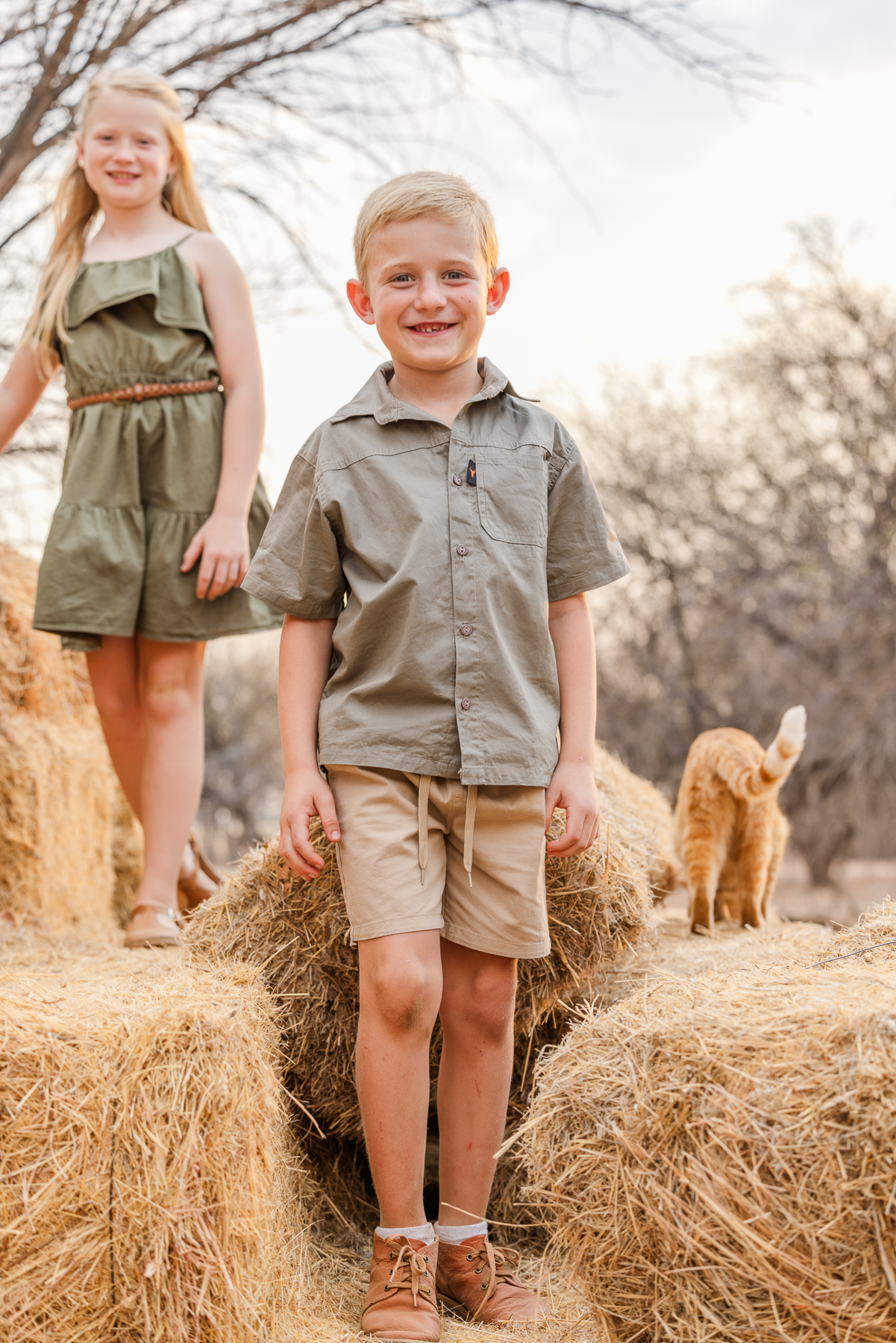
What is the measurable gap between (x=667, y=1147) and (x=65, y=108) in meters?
3.68

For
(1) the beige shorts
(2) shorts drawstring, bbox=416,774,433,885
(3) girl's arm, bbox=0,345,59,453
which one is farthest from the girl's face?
(2) shorts drawstring, bbox=416,774,433,885

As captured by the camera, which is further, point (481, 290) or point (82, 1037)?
point (481, 290)

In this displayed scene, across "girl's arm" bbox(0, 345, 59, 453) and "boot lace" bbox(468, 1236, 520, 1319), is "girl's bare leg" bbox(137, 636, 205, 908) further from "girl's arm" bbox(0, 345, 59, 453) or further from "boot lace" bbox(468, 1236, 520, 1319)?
"boot lace" bbox(468, 1236, 520, 1319)

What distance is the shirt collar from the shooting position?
2176mm

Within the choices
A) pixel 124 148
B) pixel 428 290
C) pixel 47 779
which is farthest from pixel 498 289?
pixel 47 779

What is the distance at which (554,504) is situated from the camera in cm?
228

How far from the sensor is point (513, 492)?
2.18 m

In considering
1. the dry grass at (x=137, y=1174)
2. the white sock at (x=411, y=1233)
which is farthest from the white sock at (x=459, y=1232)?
the dry grass at (x=137, y=1174)

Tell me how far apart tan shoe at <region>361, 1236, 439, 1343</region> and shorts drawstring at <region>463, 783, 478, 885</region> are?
636 millimetres

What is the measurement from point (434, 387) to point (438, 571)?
423 millimetres

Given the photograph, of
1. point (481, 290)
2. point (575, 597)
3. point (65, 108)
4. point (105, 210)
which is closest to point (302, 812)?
point (575, 597)

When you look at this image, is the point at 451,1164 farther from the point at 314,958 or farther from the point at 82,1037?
the point at 82,1037

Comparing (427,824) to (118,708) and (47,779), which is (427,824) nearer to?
(118,708)

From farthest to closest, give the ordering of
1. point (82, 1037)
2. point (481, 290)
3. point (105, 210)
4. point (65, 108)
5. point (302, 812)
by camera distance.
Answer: point (65, 108) → point (105, 210) → point (481, 290) → point (302, 812) → point (82, 1037)
